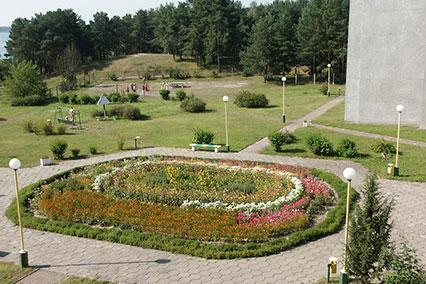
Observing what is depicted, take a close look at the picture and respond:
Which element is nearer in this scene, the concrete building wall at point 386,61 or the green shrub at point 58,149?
the green shrub at point 58,149

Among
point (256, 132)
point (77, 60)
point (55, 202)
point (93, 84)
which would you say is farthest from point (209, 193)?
point (77, 60)

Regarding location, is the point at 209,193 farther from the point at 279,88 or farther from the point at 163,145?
the point at 279,88

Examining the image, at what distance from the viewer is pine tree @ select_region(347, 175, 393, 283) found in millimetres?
9891

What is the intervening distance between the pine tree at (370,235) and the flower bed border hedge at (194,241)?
2834 millimetres

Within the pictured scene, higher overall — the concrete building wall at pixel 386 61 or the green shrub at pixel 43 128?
the concrete building wall at pixel 386 61

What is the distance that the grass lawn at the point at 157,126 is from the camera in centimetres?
2590

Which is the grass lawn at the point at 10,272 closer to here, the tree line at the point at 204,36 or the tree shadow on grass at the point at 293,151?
the tree shadow on grass at the point at 293,151

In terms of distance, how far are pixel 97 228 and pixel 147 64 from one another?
6204 centimetres

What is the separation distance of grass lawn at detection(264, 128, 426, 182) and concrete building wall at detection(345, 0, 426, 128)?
4.48m

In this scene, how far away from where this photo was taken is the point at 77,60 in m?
71.2

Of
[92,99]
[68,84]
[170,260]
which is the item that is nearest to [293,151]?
[170,260]

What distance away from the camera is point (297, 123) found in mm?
30359

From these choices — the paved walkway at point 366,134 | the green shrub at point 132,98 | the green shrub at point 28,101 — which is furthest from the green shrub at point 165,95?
the paved walkway at point 366,134

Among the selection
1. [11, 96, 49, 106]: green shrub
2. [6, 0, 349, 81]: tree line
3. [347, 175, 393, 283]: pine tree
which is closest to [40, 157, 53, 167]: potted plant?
[347, 175, 393, 283]: pine tree
